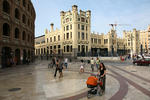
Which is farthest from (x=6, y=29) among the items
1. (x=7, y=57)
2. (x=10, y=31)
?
(x=7, y=57)

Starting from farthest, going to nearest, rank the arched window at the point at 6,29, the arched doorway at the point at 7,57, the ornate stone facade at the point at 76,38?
the ornate stone facade at the point at 76,38 → the arched window at the point at 6,29 → the arched doorway at the point at 7,57

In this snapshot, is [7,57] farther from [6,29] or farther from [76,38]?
[76,38]

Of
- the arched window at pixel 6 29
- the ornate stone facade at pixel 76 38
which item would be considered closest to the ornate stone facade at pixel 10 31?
the arched window at pixel 6 29

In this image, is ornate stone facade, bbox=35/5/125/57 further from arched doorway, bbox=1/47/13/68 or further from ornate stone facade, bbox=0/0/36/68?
arched doorway, bbox=1/47/13/68

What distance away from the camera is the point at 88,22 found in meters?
52.6

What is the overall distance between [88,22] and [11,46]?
3790 cm

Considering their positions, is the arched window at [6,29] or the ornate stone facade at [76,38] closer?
the arched window at [6,29]

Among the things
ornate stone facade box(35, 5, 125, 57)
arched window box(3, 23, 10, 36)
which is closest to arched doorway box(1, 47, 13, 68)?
arched window box(3, 23, 10, 36)

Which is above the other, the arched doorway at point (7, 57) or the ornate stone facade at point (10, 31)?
the ornate stone facade at point (10, 31)

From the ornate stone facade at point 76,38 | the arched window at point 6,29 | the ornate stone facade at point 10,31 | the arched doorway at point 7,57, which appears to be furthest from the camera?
the ornate stone facade at point 76,38

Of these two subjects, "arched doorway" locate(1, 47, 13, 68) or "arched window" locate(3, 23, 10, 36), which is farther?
"arched window" locate(3, 23, 10, 36)

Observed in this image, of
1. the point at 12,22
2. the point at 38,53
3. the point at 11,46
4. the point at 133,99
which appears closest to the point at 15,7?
the point at 12,22

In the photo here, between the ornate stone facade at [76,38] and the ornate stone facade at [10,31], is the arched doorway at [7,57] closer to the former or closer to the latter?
the ornate stone facade at [10,31]

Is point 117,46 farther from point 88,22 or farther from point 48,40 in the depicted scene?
point 48,40
